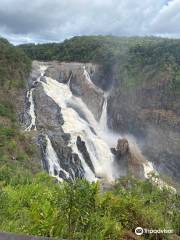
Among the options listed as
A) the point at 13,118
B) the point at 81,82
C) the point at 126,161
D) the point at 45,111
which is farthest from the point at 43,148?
the point at 81,82

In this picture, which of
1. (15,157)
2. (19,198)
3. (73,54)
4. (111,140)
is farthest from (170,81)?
(19,198)

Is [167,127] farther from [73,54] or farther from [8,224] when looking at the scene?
[8,224]

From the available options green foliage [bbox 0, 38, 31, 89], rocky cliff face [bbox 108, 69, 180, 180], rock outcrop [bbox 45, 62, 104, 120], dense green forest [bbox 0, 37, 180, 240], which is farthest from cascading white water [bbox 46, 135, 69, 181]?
rock outcrop [bbox 45, 62, 104, 120]

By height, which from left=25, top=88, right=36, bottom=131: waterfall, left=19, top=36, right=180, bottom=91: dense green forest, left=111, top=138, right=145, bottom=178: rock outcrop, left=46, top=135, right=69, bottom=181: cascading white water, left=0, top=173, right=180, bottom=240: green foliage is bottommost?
left=0, top=173, right=180, bottom=240: green foliage

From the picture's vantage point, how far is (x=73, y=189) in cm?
767

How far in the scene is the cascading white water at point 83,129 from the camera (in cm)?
4212

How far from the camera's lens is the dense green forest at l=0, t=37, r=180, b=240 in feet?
25.6

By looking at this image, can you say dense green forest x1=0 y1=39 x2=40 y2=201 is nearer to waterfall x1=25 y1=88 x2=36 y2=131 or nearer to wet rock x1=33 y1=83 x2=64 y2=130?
waterfall x1=25 y1=88 x2=36 y2=131

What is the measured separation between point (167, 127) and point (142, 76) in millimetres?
9060

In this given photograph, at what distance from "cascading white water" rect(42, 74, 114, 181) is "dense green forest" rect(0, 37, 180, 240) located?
402 centimetres

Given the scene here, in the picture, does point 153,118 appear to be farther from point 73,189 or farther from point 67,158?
point 73,189

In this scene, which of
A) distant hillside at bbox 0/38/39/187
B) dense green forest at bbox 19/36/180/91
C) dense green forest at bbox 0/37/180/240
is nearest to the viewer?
dense green forest at bbox 0/37/180/240

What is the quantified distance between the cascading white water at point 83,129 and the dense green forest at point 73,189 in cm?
402

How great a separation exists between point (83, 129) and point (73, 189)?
38.6m
